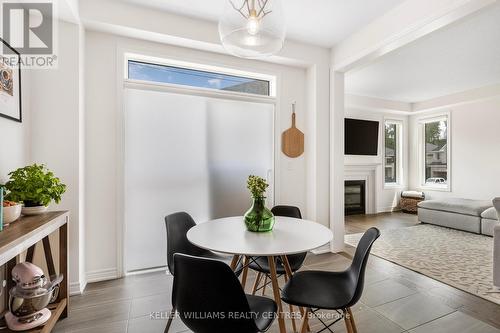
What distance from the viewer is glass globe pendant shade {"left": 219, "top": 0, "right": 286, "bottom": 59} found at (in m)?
1.66

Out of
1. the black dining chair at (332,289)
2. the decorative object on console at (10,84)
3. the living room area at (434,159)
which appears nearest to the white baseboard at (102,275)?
the decorative object on console at (10,84)

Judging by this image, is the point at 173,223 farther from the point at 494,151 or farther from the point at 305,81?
the point at 494,151

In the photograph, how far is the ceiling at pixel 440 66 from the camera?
308 centimetres

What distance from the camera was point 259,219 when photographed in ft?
6.30

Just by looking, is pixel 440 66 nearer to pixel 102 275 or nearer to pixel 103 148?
pixel 103 148

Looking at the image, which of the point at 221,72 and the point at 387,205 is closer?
the point at 221,72

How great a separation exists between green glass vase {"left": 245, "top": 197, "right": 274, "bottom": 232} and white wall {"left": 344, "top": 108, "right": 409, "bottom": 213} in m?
4.72

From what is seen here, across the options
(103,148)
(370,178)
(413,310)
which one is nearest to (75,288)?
(103,148)

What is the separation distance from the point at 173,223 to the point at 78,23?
205cm

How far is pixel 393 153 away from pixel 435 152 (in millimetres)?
913

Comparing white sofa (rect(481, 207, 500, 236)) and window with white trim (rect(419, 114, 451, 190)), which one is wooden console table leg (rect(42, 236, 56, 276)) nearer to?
white sofa (rect(481, 207, 500, 236))

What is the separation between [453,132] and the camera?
19.6 feet

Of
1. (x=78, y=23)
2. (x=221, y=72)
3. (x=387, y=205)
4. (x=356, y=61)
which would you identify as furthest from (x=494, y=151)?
(x=78, y=23)

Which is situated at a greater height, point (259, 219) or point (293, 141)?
point (293, 141)
